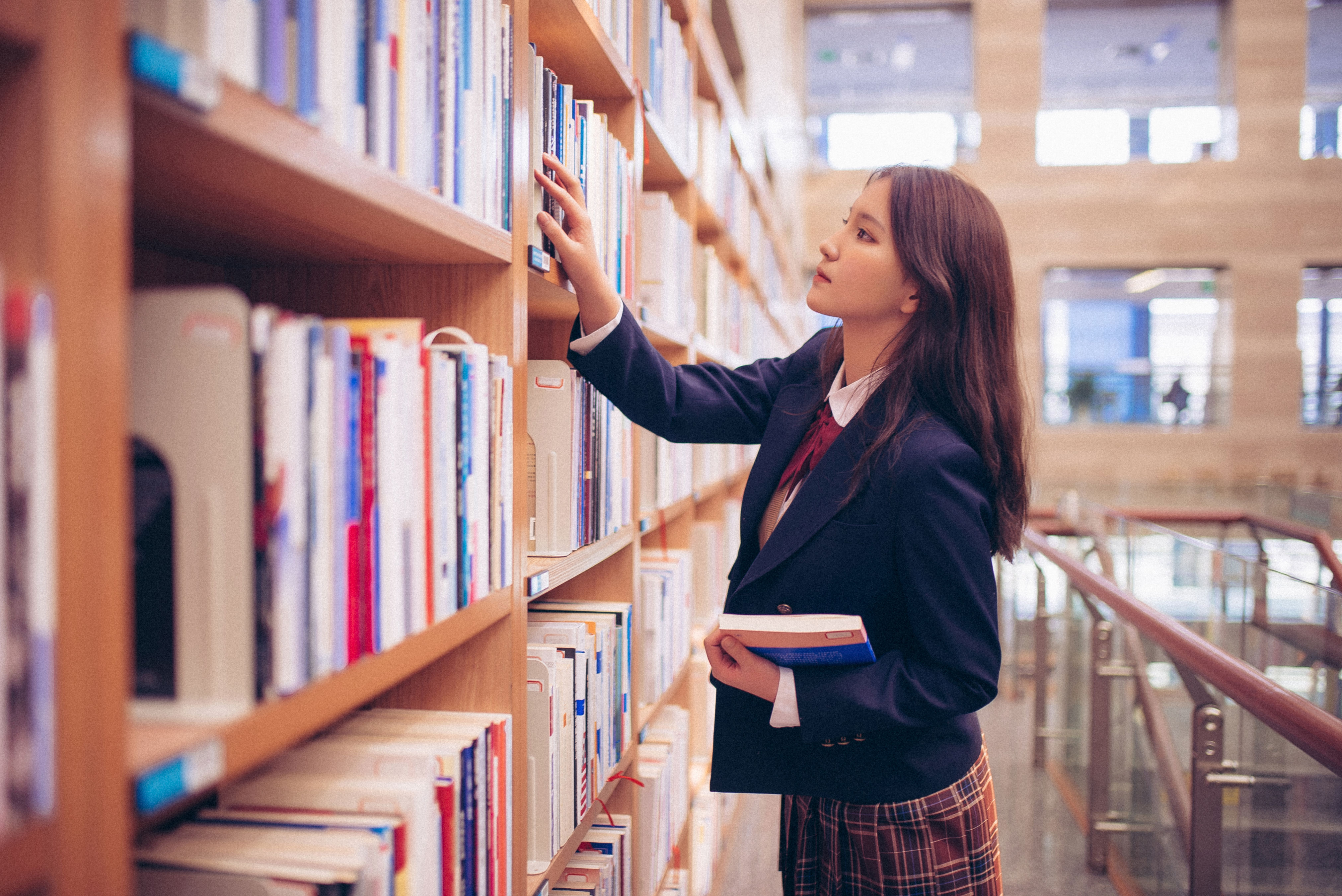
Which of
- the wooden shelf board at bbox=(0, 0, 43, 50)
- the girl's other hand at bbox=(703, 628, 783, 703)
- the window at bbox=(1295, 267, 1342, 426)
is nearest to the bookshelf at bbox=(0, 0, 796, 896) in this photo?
the wooden shelf board at bbox=(0, 0, 43, 50)

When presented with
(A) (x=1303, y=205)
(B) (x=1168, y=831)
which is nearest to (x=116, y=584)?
(B) (x=1168, y=831)

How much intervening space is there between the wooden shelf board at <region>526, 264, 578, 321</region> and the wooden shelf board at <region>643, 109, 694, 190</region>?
45 cm

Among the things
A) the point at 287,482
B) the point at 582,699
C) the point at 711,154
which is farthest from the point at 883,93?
the point at 287,482

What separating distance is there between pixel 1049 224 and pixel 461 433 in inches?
371

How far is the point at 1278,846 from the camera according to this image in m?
2.16

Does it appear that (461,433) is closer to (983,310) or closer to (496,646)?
(496,646)

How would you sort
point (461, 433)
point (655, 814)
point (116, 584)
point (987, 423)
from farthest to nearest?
point (655, 814) → point (987, 423) → point (461, 433) → point (116, 584)

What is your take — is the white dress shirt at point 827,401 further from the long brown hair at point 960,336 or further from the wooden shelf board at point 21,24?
the wooden shelf board at point 21,24

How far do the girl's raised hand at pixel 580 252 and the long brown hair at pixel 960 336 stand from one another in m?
0.43

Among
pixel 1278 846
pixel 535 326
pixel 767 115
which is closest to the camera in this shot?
pixel 535 326

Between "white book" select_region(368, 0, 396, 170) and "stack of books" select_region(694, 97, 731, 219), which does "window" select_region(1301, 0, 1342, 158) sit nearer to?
"stack of books" select_region(694, 97, 731, 219)

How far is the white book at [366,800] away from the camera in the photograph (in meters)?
0.88

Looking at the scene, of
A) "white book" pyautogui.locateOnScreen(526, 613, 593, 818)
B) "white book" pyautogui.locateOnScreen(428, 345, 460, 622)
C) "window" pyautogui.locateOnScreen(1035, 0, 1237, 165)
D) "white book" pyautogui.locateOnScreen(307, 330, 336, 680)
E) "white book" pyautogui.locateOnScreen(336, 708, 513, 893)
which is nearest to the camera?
"white book" pyautogui.locateOnScreen(307, 330, 336, 680)

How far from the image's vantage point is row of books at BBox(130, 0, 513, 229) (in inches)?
23.2
